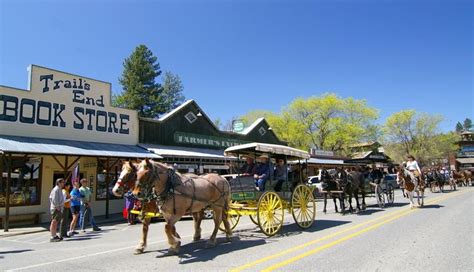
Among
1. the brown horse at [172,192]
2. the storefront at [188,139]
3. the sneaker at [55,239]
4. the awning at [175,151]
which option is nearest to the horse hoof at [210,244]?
the brown horse at [172,192]

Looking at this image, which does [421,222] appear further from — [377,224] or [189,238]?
[189,238]

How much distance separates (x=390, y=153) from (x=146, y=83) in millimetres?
46882

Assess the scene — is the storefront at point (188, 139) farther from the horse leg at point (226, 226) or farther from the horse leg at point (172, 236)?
the horse leg at point (172, 236)

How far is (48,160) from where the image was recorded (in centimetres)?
1848

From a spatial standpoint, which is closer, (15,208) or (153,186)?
(153,186)

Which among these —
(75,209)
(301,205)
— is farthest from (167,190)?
(75,209)

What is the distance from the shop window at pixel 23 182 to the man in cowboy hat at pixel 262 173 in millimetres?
12054

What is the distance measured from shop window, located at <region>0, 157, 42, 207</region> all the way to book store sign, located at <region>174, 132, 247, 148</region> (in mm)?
9534

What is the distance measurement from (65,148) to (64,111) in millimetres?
3055

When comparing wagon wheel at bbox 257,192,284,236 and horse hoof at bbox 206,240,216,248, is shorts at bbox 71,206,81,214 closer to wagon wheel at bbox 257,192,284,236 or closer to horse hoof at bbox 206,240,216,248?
horse hoof at bbox 206,240,216,248

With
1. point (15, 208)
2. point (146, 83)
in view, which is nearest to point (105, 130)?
point (15, 208)

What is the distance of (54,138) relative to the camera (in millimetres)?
18562

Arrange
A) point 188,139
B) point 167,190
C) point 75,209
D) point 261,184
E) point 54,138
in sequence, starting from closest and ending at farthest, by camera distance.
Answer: point 167,190
point 261,184
point 75,209
point 54,138
point 188,139

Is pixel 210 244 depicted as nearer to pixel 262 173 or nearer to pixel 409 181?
pixel 262 173
